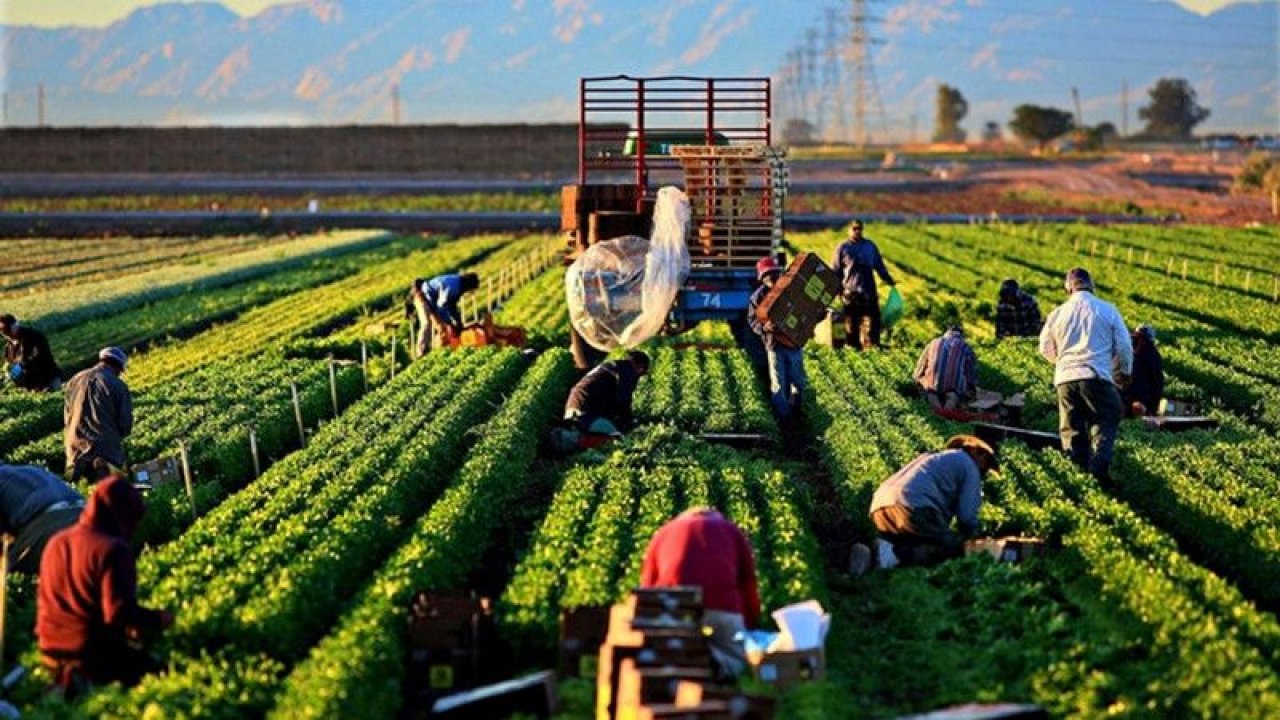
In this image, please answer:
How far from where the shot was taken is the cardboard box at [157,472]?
65.0 feet

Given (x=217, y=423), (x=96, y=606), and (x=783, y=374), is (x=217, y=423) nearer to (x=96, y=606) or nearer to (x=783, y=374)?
(x=783, y=374)

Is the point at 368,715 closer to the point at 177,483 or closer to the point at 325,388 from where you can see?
the point at 177,483

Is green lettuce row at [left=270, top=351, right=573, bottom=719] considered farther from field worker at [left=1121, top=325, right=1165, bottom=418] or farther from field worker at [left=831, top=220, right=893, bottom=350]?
field worker at [left=831, top=220, right=893, bottom=350]

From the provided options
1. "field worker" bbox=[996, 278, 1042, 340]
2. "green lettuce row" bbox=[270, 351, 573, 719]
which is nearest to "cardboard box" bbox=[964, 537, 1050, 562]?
"green lettuce row" bbox=[270, 351, 573, 719]

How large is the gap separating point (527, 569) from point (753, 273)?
43.2 feet

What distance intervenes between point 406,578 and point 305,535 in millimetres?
1789

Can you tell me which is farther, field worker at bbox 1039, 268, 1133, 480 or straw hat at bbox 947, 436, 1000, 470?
field worker at bbox 1039, 268, 1133, 480

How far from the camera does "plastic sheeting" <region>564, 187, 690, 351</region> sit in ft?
85.8

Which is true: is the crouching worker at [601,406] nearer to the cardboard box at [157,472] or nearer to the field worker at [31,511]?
the cardboard box at [157,472]

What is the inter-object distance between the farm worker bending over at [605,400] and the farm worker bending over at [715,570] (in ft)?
28.2

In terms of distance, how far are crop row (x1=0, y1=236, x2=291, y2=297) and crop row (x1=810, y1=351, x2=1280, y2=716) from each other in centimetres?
3240

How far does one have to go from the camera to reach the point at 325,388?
85.7ft

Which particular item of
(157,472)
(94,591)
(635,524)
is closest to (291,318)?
(157,472)

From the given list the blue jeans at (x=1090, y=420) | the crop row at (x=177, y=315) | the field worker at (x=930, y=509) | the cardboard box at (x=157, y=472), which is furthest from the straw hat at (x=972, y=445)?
the crop row at (x=177, y=315)
